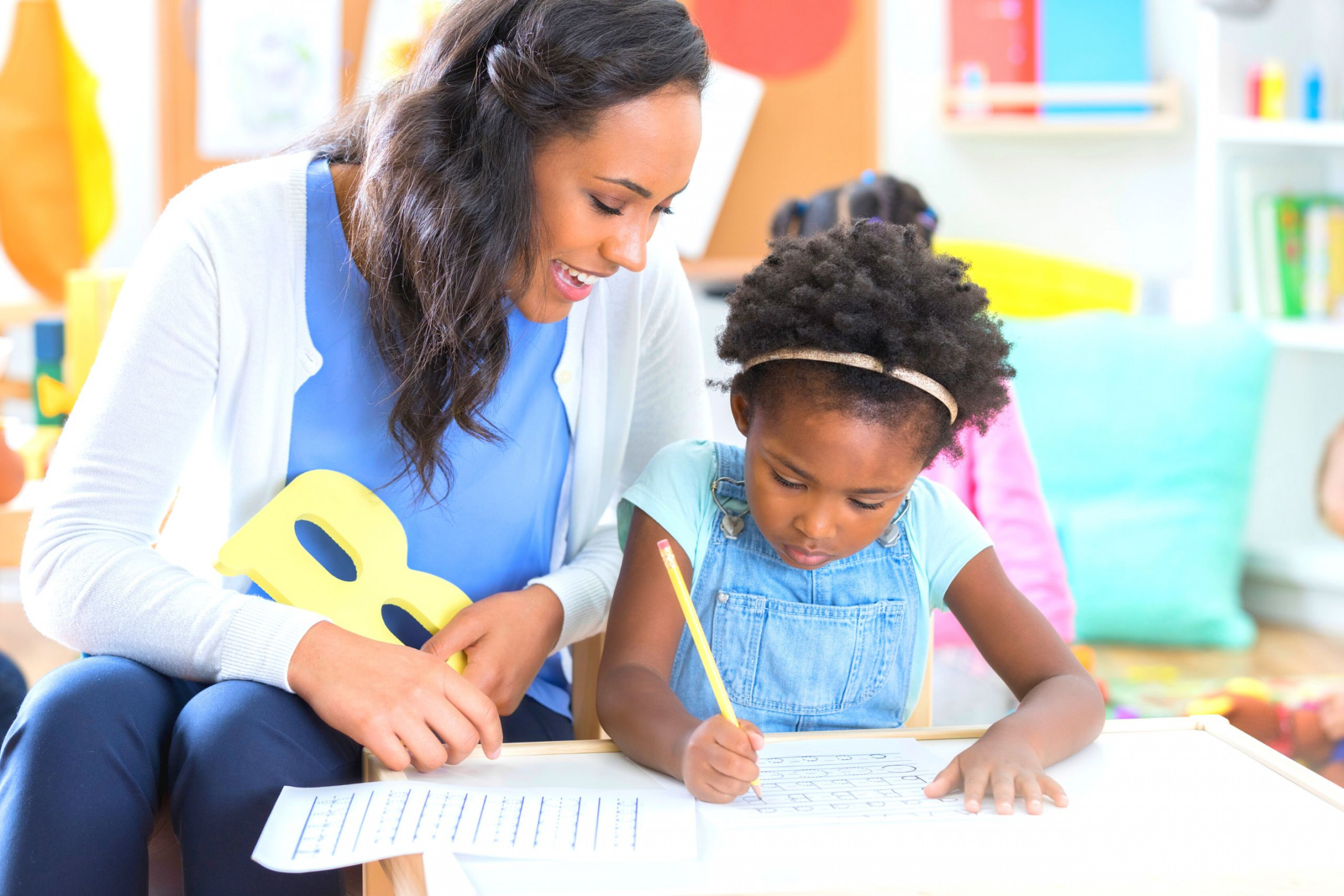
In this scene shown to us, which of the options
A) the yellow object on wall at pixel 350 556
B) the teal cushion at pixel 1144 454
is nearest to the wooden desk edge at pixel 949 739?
the yellow object on wall at pixel 350 556

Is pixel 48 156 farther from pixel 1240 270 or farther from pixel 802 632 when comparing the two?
pixel 1240 270

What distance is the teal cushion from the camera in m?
2.61

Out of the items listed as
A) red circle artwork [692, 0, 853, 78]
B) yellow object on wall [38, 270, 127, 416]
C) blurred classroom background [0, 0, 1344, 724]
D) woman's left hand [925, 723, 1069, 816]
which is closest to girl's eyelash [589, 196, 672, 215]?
woman's left hand [925, 723, 1069, 816]

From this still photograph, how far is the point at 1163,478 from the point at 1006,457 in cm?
132

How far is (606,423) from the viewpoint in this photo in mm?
1190

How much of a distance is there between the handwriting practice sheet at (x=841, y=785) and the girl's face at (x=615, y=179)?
388 mm

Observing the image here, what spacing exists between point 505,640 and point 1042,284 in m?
2.26

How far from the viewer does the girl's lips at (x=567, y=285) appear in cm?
102

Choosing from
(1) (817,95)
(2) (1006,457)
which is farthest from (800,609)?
(1) (817,95)

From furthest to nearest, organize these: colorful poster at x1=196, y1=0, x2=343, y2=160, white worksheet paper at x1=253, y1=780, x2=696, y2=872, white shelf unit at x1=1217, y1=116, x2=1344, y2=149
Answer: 1. colorful poster at x1=196, y1=0, x2=343, y2=160
2. white shelf unit at x1=1217, y1=116, x2=1344, y2=149
3. white worksheet paper at x1=253, y1=780, x2=696, y2=872

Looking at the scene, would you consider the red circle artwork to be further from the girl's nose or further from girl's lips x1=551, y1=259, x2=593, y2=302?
the girl's nose

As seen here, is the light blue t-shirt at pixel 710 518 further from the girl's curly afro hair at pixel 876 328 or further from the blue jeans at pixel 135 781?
the blue jeans at pixel 135 781

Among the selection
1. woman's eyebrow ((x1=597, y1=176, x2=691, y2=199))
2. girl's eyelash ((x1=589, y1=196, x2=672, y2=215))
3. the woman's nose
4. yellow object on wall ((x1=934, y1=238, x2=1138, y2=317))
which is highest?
woman's eyebrow ((x1=597, y1=176, x2=691, y2=199))

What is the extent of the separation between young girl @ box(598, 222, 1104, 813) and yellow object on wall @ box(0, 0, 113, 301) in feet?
7.35
